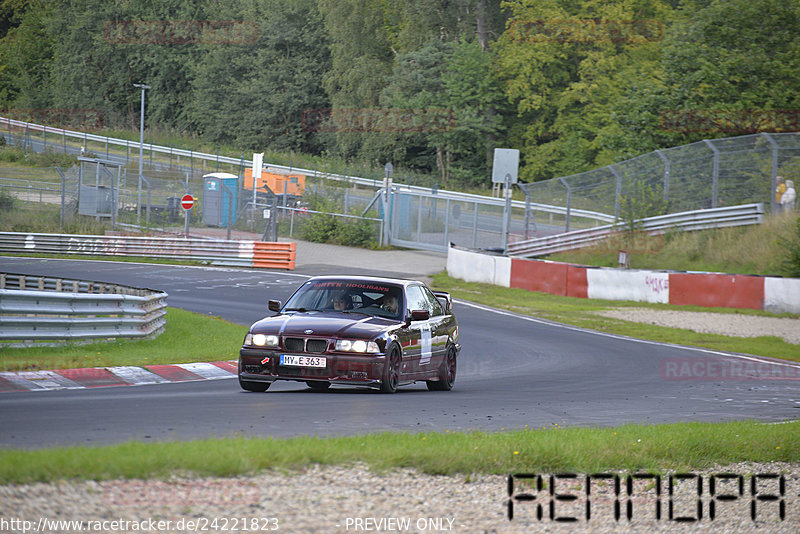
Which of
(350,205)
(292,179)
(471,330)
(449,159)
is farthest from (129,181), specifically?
(471,330)

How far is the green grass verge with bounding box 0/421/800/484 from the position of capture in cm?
652

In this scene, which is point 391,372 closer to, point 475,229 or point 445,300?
point 445,300

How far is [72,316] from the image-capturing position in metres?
15.0

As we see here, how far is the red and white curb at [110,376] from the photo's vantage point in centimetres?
1190

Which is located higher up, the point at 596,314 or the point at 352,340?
the point at 352,340

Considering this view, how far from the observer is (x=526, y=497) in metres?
7.13

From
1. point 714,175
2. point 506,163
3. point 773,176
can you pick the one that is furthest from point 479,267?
point 773,176

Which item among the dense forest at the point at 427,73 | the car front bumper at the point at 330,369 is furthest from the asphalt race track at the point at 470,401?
the dense forest at the point at 427,73

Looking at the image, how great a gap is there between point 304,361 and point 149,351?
4.75 m

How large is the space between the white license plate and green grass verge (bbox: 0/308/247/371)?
A: 331 centimetres

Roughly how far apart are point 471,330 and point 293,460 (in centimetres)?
1520

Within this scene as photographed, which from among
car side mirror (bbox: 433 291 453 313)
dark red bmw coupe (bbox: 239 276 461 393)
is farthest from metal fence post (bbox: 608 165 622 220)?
dark red bmw coupe (bbox: 239 276 461 393)

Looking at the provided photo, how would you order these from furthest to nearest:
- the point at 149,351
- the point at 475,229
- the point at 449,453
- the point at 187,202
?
the point at 475,229 < the point at 187,202 < the point at 149,351 < the point at 449,453

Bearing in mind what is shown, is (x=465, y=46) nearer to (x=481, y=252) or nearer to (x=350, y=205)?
(x=350, y=205)
